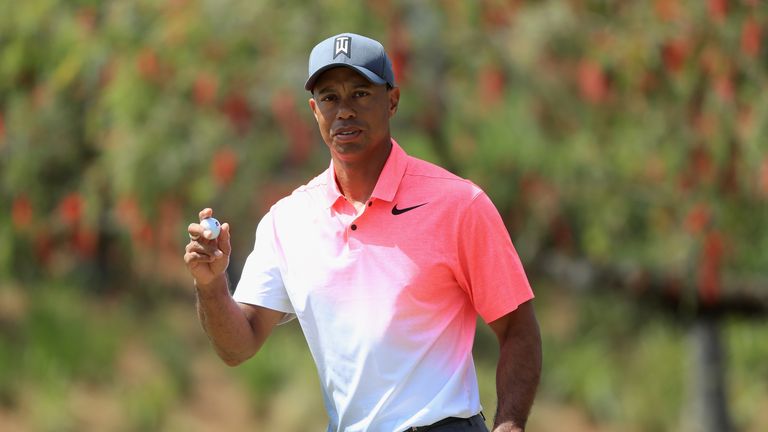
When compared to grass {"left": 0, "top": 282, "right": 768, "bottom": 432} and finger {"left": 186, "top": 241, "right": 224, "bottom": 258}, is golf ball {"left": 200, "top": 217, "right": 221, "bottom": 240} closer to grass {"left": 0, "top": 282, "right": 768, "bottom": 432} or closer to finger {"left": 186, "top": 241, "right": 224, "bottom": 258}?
finger {"left": 186, "top": 241, "right": 224, "bottom": 258}

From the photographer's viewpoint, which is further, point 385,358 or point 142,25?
point 142,25

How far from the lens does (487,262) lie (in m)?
3.14

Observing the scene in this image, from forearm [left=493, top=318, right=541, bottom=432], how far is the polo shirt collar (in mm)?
463

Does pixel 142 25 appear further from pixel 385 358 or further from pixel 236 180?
pixel 385 358

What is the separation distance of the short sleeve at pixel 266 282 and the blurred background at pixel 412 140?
4.84 meters

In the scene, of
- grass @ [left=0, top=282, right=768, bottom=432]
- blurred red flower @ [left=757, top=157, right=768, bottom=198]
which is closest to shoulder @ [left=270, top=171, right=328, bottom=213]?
blurred red flower @ [left=757, top=157, right=768, bottom=198]

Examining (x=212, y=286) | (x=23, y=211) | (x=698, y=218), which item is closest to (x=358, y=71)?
(x=212, y=286)

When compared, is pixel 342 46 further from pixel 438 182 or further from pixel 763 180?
pixel 763 180

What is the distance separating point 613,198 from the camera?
29.6ft

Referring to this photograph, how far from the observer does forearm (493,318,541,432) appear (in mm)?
3102

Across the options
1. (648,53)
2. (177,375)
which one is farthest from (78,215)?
(648,53)

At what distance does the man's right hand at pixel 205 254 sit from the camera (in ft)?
9.99

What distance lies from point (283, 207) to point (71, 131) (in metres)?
7.36

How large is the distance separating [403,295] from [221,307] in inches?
17.5
